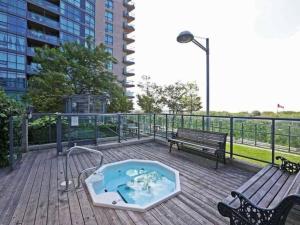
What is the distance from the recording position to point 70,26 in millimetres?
23328

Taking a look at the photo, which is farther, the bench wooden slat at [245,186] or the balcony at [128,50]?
the balcony at [128,50]

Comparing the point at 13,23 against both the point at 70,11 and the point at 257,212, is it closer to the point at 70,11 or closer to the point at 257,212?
the point at 70,11

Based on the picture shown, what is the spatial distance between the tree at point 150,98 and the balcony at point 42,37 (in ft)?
41.2

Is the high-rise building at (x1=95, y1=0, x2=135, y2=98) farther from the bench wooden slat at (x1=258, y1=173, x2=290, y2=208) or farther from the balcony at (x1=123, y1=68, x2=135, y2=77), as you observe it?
the bench wooden slat at (x1=258, y1=173, x2=290, y2=208)

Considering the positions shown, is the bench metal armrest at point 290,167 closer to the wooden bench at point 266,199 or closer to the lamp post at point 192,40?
the wooden bench at point 266,199

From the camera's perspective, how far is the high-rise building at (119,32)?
29250 mm

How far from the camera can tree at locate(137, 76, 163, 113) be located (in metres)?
20.4

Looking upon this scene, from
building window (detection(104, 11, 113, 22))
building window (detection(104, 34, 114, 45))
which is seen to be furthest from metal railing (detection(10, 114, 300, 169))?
building window (detection(104, 11, 113, 22))

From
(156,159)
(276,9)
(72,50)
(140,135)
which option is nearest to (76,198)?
(156,159)

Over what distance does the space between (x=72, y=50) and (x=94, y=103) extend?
15.7 ft

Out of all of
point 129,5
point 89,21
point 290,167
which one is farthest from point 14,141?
point 129,5

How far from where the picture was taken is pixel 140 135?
26.2 feet

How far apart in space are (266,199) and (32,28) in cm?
2720

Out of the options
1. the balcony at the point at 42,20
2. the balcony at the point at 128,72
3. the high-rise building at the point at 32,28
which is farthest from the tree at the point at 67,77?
the balcony at the point at 128,72
